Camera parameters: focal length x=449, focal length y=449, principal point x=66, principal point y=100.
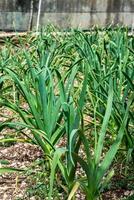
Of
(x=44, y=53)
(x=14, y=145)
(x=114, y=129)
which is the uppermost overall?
(x=44, y=53)

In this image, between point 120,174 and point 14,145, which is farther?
point 14,145

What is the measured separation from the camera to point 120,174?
2.26 meters

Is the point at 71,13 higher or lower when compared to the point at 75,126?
lower

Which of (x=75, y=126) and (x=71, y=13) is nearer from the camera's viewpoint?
(x=75, y=126)

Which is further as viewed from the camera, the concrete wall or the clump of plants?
the concrete wall

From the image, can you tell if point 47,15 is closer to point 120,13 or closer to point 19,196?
point 120,13

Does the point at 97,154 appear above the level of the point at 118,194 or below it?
above

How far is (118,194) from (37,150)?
2.54 feet

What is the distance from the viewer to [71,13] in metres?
10.4

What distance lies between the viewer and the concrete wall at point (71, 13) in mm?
9997

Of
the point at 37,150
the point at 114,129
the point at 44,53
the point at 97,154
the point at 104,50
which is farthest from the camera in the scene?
the point at 104,50

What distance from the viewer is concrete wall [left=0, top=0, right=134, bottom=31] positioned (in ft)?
32.8

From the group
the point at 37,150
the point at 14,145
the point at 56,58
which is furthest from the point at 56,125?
the point at 56,58

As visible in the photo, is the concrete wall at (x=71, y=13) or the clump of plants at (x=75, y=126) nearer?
the clump of plants at (x=75, y=126)
